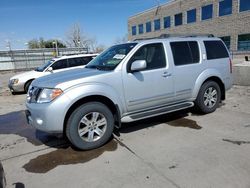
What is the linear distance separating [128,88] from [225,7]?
27580 millimetres

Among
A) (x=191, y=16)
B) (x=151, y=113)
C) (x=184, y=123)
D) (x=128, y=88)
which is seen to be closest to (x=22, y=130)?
(x=128, y=88)

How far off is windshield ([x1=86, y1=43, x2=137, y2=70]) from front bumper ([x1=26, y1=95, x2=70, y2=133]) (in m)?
A: 1.19

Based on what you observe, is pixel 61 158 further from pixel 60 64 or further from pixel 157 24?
pixel 157 24

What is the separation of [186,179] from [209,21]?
99.1ft

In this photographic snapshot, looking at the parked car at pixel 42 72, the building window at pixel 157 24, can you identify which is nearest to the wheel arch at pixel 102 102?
the parked car at pixel 42 72

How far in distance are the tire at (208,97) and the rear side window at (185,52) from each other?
73cm

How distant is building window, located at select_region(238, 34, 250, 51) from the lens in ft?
82.5

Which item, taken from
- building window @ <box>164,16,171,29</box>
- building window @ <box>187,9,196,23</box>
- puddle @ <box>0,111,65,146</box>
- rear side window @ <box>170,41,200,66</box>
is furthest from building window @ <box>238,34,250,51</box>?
puddle @ <box>0,111,65,146</box>

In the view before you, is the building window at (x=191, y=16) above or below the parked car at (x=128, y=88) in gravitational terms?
above

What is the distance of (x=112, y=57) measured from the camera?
4691 mm

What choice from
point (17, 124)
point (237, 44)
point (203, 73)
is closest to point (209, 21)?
point (237, 44)

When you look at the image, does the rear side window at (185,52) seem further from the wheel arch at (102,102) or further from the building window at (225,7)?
the building window at (225,7)

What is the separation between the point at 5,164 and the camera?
11.9 feet

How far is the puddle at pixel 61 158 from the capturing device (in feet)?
11.3
